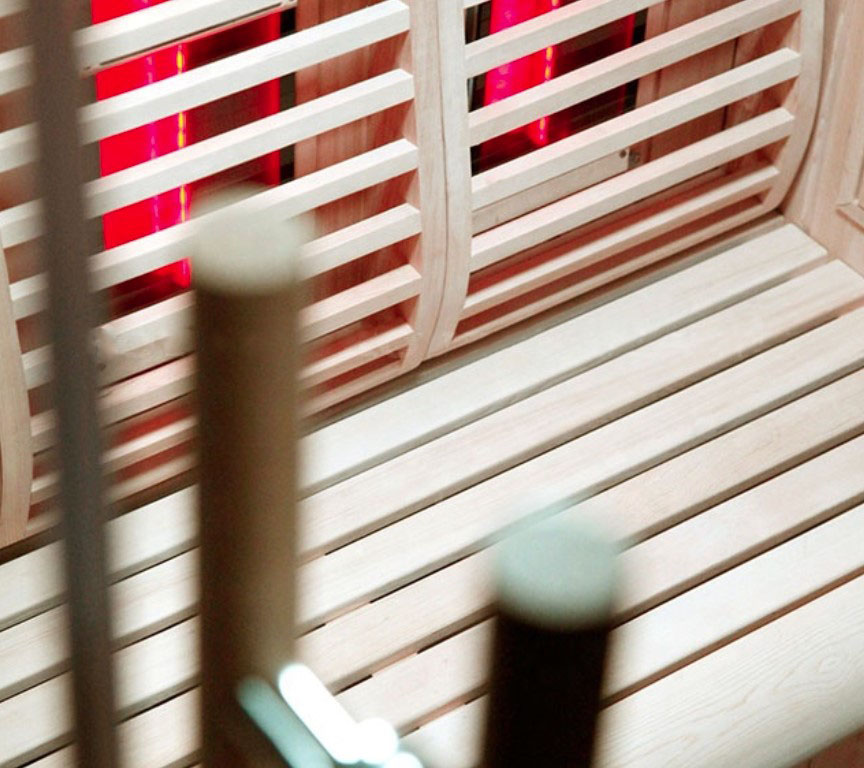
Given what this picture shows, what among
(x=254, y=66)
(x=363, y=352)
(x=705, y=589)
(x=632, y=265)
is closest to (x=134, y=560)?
(x=363, y=352)

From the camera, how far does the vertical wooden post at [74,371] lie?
18cm

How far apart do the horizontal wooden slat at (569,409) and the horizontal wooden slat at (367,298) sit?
21 cm

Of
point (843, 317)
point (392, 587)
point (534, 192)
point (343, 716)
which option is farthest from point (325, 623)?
point (343, 716)

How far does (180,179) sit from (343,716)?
1.80m

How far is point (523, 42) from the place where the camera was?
2.18 metres

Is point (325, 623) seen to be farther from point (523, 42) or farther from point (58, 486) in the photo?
point (58, 486)

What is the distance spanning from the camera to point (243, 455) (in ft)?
0.68

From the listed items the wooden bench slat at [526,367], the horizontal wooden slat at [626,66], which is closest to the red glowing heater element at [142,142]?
the wooden bench slat at [526,367]

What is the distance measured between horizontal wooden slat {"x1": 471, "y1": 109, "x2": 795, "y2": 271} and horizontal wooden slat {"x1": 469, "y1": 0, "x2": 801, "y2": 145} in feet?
0.50

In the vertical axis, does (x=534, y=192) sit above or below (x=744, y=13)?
below

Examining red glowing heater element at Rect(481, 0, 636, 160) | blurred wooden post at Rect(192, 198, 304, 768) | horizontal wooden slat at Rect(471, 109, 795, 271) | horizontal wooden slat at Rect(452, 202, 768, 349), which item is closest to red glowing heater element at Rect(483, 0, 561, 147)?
red glowing heater element at Rect(481, 0, 636, 160)

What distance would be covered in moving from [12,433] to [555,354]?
2.74ft

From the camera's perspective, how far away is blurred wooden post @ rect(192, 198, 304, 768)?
0.19m

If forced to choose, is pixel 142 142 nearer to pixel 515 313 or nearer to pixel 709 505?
pixel 515 313
